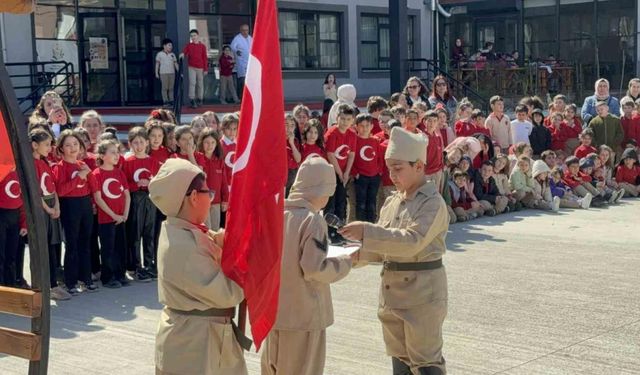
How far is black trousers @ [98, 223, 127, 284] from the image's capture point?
9.30 m

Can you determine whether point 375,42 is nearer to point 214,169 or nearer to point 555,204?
point 555,204

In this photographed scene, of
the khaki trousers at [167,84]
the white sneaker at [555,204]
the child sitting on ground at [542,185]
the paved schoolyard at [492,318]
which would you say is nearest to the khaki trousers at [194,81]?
the khaki trousers at [167,84]

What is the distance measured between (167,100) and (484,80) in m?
9.74

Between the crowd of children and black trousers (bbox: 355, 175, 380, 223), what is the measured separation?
13 millimetres

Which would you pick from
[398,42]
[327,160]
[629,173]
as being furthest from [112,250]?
[398,42]

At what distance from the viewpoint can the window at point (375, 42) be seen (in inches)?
1099

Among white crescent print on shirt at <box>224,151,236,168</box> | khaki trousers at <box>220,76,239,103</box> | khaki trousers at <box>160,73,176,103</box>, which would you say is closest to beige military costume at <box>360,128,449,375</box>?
white crescent print on shirt at <box>224,151,236,168</box>

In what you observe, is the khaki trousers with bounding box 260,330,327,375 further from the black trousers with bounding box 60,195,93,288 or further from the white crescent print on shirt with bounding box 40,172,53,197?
the black trousers with bounding box 60,195,93,288

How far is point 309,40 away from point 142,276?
17.3 meters

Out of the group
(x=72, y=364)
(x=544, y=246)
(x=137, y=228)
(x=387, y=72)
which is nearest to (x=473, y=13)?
(x=387, y=72)

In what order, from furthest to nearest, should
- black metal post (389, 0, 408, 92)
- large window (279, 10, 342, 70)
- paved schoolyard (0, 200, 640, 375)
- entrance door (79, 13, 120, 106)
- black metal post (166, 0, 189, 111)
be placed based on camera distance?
1. large window (279, 10, 342, 70)
2. black metal post (389, 0, 408, 92)
3. entrance door (79, 13, 120, 106)
4. black metal post (166, 0, 189, 111)
5. paved schoolyard (0, 200, 640, 375)

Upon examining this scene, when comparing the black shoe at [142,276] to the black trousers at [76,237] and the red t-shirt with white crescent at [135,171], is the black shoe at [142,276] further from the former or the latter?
the red t-shirt with white crescent at [135,171]

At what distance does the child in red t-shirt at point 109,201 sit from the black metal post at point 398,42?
15.1 metres

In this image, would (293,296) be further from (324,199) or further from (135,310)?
(135,310)
